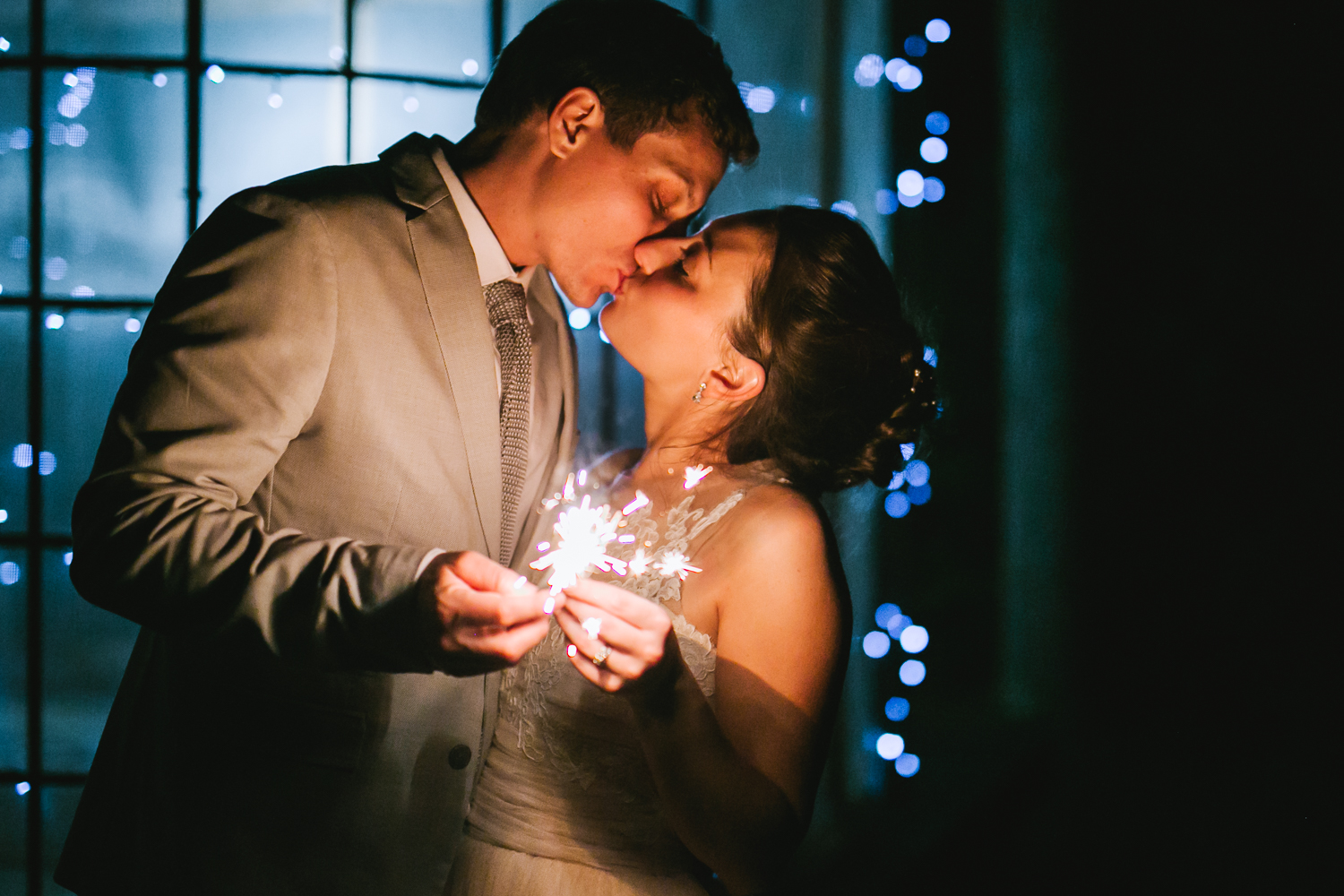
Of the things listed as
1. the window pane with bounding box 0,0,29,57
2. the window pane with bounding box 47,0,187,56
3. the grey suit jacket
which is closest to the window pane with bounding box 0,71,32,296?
the window pane with bounding box 0,0,29,57

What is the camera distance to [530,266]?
142 cm

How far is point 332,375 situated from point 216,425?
7.0 inches

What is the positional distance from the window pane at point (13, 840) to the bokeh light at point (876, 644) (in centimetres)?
288

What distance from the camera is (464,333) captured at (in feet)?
3.93

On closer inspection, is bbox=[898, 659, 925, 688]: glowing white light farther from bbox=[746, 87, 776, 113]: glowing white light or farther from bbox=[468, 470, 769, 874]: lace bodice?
bbox=[746, 87, 776, 113]: glowing white light

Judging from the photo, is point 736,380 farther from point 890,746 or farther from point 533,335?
point 890,746

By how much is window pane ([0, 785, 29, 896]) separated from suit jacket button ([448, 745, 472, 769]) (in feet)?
7.23

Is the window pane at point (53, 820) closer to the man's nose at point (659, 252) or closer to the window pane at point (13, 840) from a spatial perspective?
the window pane at point (13, 840)

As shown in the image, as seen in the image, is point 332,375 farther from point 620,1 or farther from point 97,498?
point 620,1

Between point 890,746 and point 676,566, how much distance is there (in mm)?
1691

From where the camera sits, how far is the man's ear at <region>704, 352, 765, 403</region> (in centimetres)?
154

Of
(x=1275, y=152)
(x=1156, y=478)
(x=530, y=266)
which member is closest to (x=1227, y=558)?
(x=1156, y=478)

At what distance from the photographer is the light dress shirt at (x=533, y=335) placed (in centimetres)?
131

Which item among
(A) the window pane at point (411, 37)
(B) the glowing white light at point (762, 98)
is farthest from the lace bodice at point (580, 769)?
(A) the window pane at point (411, 37)
